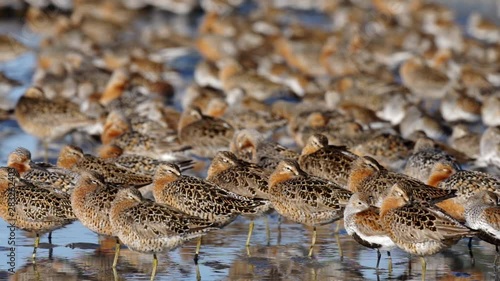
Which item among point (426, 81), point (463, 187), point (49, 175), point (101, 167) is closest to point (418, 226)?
point (463, 187)

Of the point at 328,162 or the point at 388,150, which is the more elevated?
the point at 388,150

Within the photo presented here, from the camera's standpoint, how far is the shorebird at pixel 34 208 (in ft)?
35.8

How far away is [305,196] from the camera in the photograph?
11.3 meters

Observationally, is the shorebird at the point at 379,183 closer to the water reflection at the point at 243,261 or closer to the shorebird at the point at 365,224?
the shorebird at the point at 365,224

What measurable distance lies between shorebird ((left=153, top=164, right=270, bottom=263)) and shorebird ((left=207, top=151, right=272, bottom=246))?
53 centimetres

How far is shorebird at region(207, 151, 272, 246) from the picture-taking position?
12.0 metres

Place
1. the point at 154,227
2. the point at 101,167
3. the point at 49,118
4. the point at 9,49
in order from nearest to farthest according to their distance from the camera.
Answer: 1. the point at 154,227
2. the point at 101,167
3. the point at 49,118
4. the point at 9,49

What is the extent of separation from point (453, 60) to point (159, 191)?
1684 cm

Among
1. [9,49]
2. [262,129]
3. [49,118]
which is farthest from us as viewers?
[9,49]

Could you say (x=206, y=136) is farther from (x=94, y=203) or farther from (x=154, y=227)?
(x=154, y=227)

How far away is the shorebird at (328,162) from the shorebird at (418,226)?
2.49 metres

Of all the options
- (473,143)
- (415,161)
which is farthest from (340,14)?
(415,161)

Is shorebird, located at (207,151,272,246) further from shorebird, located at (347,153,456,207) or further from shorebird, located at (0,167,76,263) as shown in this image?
shorebird, located at (0,167,76,263)

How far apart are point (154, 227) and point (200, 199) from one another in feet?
3.98
